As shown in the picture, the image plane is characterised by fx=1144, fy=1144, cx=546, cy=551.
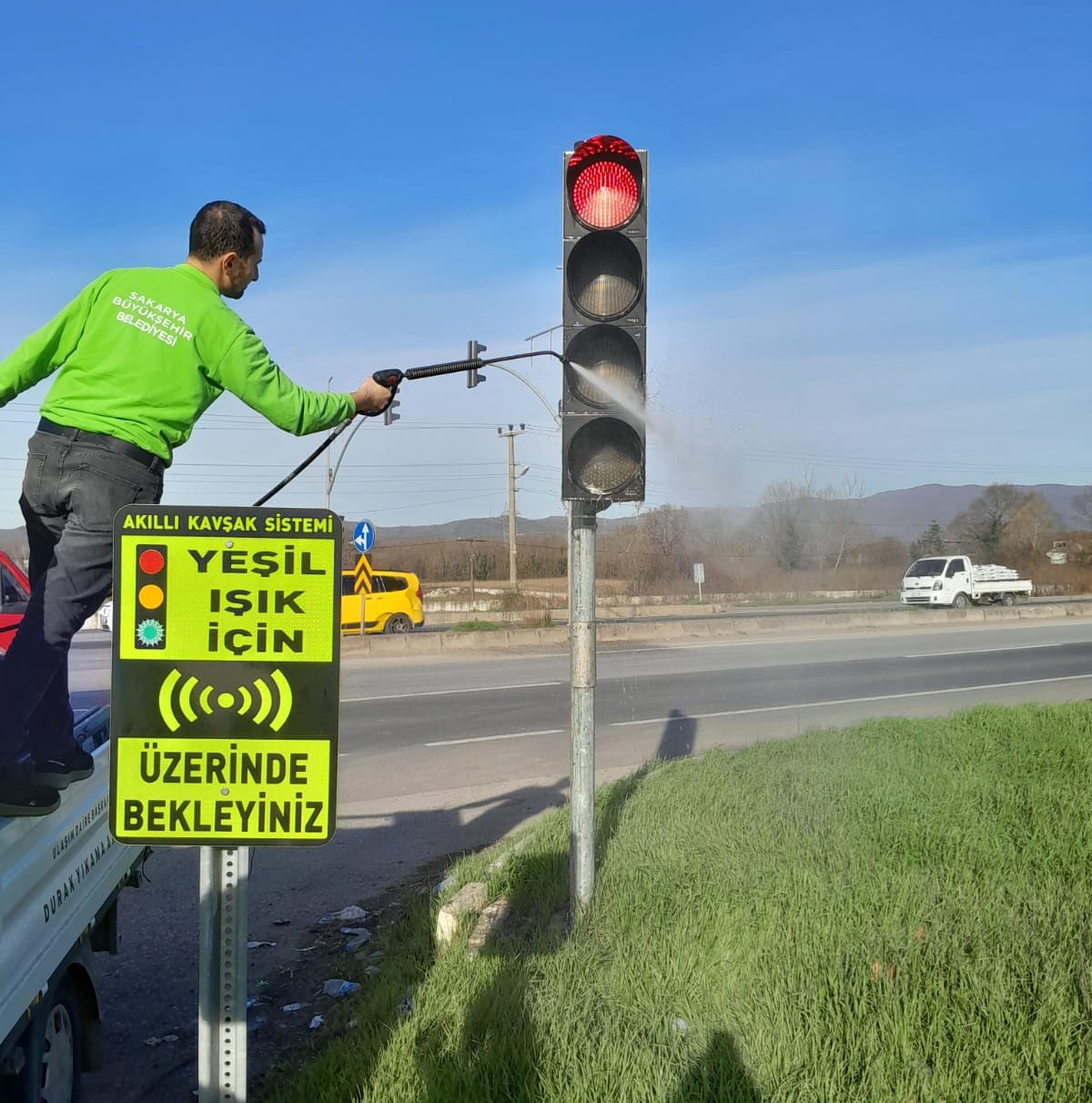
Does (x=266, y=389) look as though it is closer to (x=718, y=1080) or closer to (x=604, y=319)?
(x=604, y=319)

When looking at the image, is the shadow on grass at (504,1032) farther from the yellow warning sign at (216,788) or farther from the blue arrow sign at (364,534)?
the blue arrow sign at (364,534)

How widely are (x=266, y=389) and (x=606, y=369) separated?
1741 millimetres

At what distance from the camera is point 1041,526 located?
61281 millimetres

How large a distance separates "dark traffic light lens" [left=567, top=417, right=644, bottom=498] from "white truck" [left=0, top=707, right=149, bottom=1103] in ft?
6.88

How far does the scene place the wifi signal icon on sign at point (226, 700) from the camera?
2.24m

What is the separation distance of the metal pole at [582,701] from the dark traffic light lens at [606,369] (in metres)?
0.45

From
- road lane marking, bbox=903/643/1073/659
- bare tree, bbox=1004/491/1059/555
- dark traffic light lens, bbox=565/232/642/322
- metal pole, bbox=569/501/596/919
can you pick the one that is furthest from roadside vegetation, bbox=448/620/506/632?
bare tree, bbox=1004/491/1059/555

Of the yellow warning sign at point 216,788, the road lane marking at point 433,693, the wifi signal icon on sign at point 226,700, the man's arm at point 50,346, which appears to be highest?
the man's arm at point 50,346

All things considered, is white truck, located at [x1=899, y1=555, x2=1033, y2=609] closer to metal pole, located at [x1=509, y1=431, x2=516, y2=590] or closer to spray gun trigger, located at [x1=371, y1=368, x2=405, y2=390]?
metal pole, located at [x1=509, y1=431, x2=516, y2=590]

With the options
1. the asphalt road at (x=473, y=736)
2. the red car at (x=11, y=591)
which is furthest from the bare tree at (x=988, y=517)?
the red car at (x=11, y=591)

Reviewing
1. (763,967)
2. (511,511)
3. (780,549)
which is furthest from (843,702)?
(511,511)

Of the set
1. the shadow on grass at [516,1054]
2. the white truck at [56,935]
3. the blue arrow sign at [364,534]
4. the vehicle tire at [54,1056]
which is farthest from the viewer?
the blue arrow sign at [364,534]

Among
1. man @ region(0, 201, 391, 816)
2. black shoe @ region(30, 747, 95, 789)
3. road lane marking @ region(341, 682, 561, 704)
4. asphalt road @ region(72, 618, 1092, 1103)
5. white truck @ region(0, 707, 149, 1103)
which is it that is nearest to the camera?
white truck @ region(0, 707, 149, 1103)

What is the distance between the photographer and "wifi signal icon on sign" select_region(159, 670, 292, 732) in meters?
2.24
